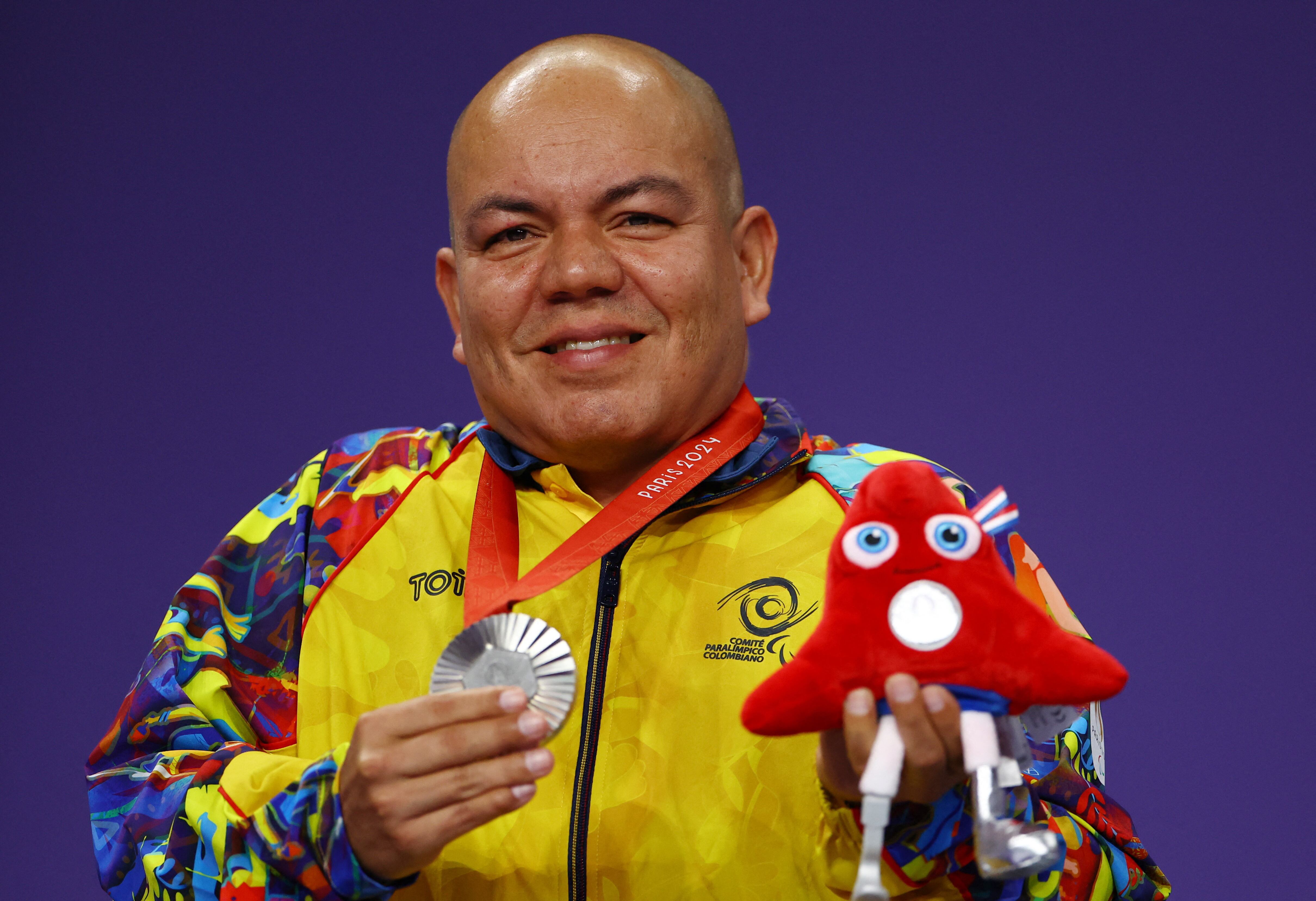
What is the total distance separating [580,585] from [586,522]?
2.4 inches

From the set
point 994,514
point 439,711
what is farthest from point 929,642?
point 439,711

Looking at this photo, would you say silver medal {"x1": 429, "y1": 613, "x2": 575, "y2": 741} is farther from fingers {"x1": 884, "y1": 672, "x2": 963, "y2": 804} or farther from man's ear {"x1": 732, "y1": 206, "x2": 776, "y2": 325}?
man's ear {"x1": 732, "y1": 206, "x2": 776, "y2": 325}

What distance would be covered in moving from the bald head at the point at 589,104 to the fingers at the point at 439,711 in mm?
539

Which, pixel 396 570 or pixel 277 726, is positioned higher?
pixel 396 570

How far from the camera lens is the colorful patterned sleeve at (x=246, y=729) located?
98cm

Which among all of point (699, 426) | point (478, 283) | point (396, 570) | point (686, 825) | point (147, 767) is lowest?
point (686, 825)

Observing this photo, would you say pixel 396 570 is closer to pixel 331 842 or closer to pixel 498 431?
pixel 498 431

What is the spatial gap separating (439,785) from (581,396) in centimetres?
41

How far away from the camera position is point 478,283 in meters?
1.20

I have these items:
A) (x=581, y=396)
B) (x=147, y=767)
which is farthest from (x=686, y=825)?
(x=147, y=767)

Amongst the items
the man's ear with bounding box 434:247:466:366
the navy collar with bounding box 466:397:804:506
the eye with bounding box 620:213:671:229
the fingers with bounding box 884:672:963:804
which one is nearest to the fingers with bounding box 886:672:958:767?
the fingers with bounding box 884:672:963:804

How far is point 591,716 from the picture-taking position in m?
1.10

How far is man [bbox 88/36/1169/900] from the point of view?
1.07m

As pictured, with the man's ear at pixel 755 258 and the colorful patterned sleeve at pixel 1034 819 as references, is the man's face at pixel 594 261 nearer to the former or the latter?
the man's ear at pixel 755 258
